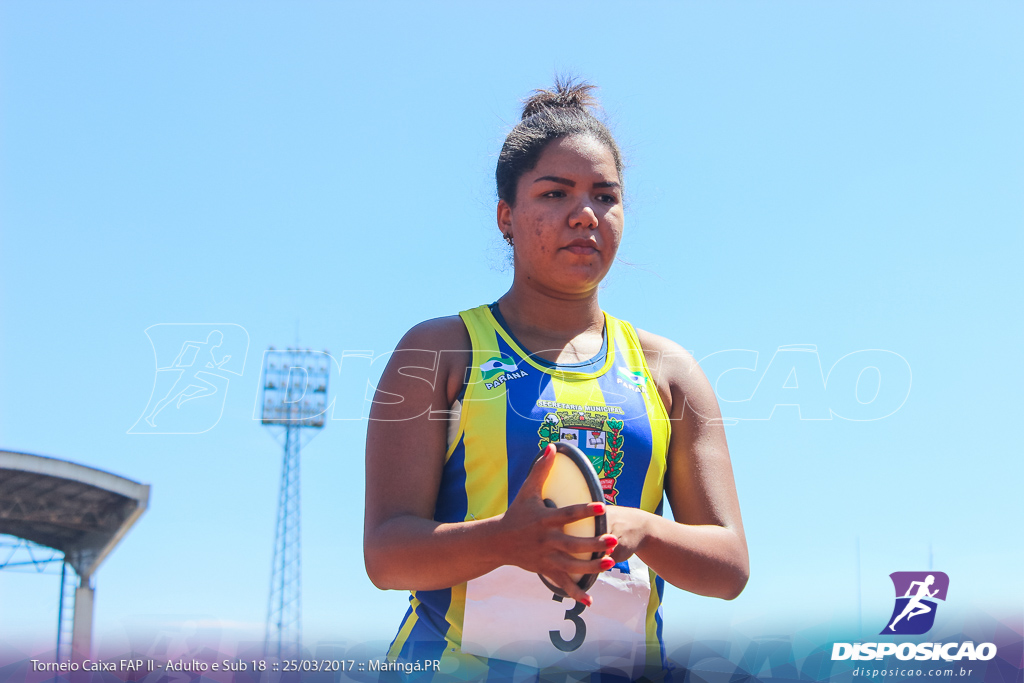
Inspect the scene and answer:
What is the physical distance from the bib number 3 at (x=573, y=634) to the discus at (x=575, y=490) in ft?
1.16

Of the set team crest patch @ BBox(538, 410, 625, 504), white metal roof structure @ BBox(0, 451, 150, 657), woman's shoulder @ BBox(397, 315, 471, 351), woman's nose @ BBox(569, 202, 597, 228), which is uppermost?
woman's nose @ BBox(569, 202, 597, 228)

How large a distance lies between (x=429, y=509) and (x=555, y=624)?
548mm

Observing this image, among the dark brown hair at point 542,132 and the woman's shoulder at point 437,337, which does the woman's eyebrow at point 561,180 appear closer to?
the dark brown hair at point 542,132

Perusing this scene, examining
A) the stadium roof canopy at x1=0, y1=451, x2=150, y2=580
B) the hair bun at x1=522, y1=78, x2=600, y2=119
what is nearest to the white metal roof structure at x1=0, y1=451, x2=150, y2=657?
the stadium roof canopy at x1=0, y1=451, x2=150, y2=580

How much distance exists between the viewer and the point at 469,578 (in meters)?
2.56

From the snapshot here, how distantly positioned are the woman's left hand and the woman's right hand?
0.30ft

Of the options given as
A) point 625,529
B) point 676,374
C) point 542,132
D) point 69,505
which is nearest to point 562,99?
point 542,132

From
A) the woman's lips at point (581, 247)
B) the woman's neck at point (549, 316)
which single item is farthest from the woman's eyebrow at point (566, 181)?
the woman's neck at point (549, 316)

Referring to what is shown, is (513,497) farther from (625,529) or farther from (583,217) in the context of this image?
(583,217)

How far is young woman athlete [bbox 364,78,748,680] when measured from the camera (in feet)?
8.53

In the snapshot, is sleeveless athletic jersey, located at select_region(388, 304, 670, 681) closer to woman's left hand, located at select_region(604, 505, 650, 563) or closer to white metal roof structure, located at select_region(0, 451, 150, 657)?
woman's left hand, located at select_region(604, 505, 650, 563)

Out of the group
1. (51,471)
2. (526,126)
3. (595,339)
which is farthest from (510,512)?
(51,471)

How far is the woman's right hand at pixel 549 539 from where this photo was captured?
86.4 inches

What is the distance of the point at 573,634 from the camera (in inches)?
108
